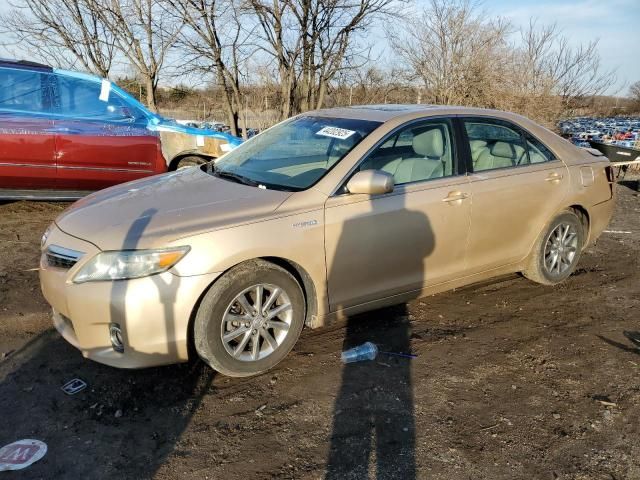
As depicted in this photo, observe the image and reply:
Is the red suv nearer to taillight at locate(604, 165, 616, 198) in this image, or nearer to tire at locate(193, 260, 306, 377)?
tire at locate(193, 260, 306, 377)

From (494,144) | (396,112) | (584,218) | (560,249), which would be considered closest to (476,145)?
(494,144)

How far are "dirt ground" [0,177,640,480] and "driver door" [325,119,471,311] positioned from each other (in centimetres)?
45

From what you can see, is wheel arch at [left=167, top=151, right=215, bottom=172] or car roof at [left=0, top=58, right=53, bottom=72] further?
wheel arch at [left=167, top=151, right=215, bottom=172]

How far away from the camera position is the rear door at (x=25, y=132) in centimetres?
621

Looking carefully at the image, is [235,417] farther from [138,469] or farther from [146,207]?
[146,207]

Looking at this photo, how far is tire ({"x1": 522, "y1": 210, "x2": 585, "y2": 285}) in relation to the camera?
463 cm

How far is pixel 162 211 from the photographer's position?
311cm

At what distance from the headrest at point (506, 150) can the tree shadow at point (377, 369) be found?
1.11 metres

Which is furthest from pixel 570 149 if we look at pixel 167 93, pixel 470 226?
pixel 167 93

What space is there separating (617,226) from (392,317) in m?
5.14

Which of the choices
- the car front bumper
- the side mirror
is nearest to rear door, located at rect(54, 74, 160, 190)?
the car front bumper

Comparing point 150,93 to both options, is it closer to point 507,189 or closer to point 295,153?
point 295,153

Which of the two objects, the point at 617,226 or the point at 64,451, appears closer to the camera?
the point at 64,451

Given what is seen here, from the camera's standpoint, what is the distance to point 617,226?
24.7ft
